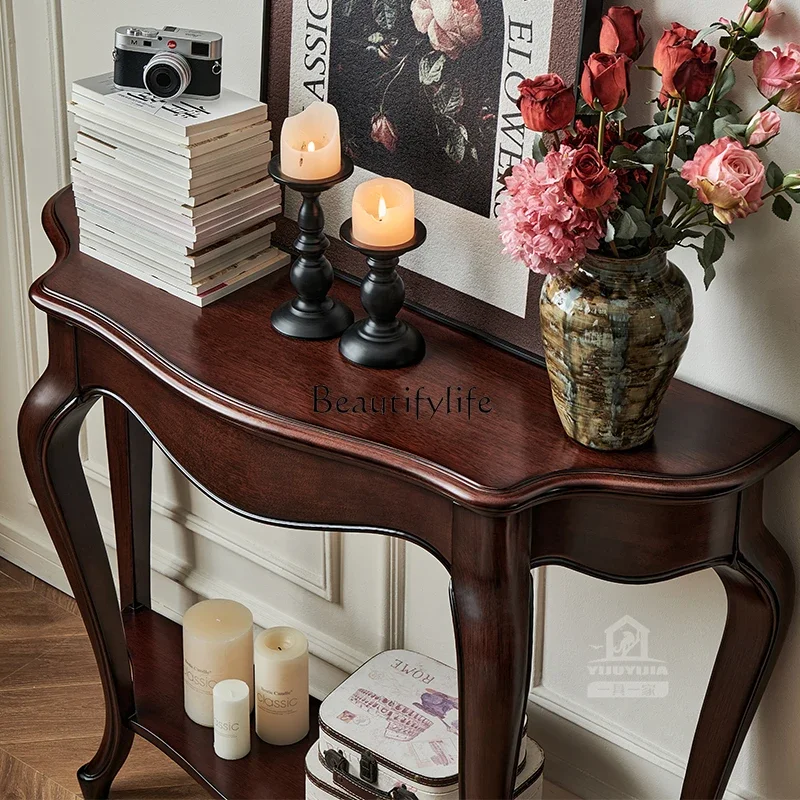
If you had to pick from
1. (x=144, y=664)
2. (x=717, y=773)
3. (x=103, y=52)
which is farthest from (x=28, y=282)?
(x=717, y=773)

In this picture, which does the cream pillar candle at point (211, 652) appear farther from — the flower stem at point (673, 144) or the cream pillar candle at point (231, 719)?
the flower stem at point (673, 144)

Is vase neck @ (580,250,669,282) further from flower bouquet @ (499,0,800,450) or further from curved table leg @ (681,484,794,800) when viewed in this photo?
curved table leg @ (681,484,794,800)

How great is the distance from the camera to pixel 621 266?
98 cm

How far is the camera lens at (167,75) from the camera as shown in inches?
48.6

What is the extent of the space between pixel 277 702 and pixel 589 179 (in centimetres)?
99

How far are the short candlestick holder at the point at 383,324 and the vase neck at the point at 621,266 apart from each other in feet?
0.68

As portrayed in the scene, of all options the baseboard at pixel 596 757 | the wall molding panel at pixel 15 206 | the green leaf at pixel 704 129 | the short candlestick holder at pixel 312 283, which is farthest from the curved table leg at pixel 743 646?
the wall molding panel at pixel 15 206

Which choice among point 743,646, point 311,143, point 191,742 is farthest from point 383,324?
point 191,742

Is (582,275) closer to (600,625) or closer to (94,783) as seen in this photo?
(600,625)

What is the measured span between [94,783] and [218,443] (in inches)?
30.3

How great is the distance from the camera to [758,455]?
108 centimetres

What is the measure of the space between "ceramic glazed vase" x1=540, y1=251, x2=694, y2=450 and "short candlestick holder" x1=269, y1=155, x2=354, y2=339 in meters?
0.28

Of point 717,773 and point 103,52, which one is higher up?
point 103,52

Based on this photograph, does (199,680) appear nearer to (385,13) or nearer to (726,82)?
(385,13)
